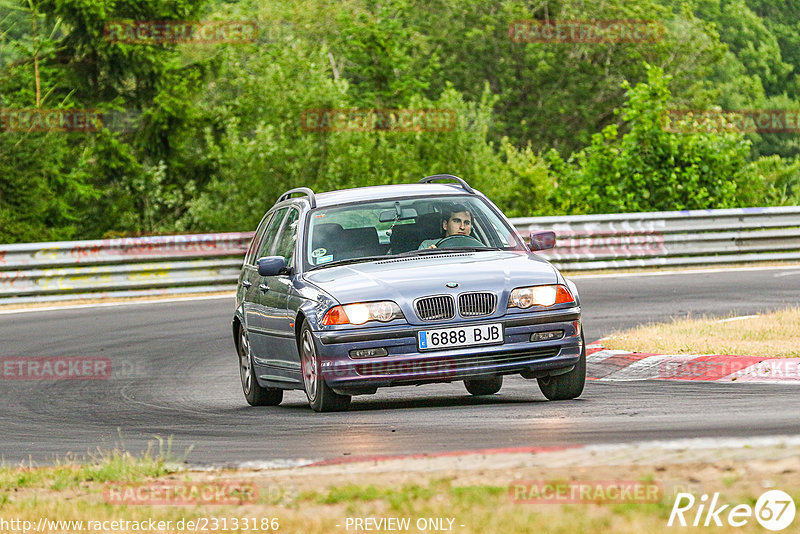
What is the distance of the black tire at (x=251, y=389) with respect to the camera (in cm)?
1091

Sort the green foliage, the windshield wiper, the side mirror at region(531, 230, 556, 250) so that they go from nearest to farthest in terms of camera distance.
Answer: the windshield wiper < the side mirror at region(531, 230, 556, 250) < the green foliage

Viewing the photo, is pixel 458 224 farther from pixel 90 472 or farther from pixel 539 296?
pixel 90 472

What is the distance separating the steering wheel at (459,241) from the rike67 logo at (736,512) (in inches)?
207

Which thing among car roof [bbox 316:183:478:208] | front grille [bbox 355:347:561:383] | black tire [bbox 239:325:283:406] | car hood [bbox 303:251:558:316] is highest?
car roof [bbox 316:183:478:208]

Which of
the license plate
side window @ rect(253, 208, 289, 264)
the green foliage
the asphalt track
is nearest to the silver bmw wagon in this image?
the license plate

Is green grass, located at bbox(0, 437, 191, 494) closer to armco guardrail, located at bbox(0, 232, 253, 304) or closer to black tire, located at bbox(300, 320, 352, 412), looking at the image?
black tire, located at bbox(300, 320, 352, 412)

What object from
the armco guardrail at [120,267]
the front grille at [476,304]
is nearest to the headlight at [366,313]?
the front grille at [476,304]

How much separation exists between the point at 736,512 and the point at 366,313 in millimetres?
4395

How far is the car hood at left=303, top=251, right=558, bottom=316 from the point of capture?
29.1ft

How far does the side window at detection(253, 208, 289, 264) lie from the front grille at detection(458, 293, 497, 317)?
9.27 ft

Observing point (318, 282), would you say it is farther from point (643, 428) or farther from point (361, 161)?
point (361, 161)

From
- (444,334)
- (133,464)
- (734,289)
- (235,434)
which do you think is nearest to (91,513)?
(133,464)

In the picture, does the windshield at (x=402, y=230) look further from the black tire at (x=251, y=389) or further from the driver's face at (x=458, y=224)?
the black tire at (x=251, y=389)

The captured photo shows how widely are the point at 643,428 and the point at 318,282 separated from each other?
2934 mm
